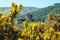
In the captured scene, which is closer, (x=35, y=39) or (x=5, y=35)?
(x=5, y=35)

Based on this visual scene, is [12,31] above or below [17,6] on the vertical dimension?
below

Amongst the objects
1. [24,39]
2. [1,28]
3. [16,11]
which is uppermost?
[16,11]

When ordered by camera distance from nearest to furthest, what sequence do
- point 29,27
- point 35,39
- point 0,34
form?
point 0,34 < point 35,39 < point 29,27

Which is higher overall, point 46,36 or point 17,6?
point 17,6

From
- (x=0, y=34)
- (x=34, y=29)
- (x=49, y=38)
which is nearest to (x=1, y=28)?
(x=0, y=34)

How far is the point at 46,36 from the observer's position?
18.8m

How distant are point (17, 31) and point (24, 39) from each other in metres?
1.23

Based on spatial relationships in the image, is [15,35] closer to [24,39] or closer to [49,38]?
[24,39]

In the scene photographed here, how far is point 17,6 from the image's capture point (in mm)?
16797

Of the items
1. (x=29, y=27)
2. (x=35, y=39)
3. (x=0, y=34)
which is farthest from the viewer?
(x=29, y=27)

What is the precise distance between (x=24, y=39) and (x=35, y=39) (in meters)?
0.90

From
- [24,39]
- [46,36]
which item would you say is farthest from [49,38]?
[24,39]

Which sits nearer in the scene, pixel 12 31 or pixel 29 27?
pixel 12 31

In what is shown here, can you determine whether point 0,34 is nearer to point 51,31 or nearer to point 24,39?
point 24,39
